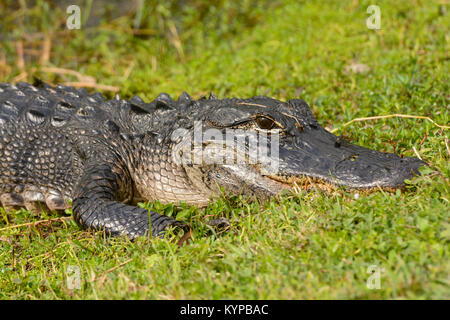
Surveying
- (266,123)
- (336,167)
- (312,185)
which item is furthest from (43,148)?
(336,167)

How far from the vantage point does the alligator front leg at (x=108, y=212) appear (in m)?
3.37

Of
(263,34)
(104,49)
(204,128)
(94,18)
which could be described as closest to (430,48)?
(263,34)

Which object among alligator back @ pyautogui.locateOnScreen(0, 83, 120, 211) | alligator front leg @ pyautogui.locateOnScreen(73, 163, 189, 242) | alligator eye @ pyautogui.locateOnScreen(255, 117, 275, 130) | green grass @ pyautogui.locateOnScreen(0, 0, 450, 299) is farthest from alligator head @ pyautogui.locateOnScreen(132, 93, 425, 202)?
alligator back @ pyautogui.locateOnScreen(0, 83, 120, 211)

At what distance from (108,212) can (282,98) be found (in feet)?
8.13

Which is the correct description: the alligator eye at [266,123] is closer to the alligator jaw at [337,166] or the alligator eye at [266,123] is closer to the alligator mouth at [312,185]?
the alligator jaw at [337,166]

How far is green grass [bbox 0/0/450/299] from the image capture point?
2525 millimetres

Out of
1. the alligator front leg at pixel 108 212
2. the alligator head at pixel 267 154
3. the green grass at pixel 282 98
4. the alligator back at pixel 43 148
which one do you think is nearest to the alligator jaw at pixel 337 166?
the alligator head at pixel 267 154

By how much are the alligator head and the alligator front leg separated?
0.53 meters

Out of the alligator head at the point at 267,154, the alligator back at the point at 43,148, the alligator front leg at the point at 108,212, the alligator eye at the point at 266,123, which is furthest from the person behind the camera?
the alligator back at the point at 43,148

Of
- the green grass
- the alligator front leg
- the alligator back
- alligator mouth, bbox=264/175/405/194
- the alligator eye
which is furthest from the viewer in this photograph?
the alligator back

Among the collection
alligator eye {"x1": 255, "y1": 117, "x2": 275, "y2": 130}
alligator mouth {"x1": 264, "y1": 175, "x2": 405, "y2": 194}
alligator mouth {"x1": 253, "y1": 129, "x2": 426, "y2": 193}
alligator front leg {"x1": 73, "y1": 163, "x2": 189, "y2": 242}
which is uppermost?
alligator eye {"x1": 255, "y1": 117, "x2": 275, "y2": 130}

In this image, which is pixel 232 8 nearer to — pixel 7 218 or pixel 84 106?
pixel 84 106

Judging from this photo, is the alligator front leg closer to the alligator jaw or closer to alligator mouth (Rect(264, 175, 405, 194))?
alligator mouth (Rect(264, 175, 405, 194))

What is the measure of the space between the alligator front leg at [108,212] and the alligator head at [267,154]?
1.73 feet
